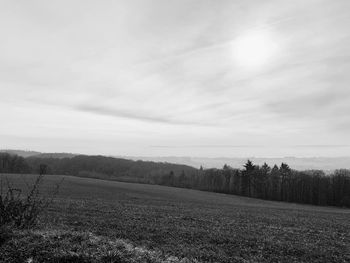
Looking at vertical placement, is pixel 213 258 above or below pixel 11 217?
below

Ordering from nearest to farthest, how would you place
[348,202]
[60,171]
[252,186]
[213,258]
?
[213,258] < [348,202] < [252,186] < [60,171]

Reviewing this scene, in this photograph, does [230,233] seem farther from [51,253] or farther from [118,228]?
[51,253]

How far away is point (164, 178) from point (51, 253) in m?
140

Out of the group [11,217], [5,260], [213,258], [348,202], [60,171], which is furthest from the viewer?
[60,171]

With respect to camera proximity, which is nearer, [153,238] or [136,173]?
[153,238]

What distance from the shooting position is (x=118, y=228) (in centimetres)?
1653

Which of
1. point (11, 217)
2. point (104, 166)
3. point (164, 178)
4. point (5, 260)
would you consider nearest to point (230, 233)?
point (11, 217)

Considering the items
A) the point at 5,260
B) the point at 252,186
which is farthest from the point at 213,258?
the point at 252,186

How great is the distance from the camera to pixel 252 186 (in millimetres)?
112750

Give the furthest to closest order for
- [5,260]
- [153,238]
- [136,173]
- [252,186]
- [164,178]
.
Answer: [136,173]
[164,178]
[252,186]
[153,238]
[5,260]

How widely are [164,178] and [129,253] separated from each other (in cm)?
14022

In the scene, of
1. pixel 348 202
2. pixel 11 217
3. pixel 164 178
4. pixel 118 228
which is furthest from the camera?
pixel 164 178

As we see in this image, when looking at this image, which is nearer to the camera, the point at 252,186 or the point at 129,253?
the point at 129,253

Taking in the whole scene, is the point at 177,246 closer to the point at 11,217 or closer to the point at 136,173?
the point at 11,217
